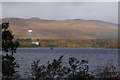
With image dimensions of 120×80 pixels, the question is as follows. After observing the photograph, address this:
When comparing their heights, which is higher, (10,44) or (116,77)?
(10,44)

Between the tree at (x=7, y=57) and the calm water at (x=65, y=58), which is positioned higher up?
the tree at (x=7, y=57)

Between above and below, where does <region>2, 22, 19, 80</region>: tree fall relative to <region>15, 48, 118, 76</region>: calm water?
above

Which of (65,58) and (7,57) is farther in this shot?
(65,58)

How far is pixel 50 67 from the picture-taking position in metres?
11.0

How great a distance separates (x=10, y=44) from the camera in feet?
33.7

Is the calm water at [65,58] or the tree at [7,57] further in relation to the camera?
the calm water at [65,58]

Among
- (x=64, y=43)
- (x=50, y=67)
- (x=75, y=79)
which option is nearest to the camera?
(x=50, y=67)

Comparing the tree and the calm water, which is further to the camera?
the calm water

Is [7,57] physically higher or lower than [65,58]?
higher

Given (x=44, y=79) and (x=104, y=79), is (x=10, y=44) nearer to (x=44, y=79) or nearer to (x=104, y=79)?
(x=44, y=79)

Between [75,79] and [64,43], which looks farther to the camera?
[64,43]

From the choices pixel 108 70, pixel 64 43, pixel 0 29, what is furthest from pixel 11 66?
pixel 64 43

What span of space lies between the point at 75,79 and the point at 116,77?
7.77ft

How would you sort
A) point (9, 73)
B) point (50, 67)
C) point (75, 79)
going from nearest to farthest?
1. point (9, 73)
2. point (50, 67)
3. point (75, 79)
